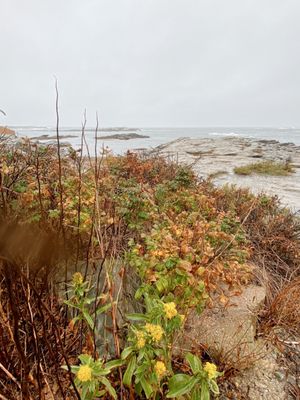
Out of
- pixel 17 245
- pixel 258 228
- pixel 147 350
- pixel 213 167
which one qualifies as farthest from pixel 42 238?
pixel 213 167

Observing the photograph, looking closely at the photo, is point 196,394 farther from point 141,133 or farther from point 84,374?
point 141,133

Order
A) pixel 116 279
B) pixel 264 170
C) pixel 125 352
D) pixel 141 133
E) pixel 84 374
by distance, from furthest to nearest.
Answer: pixel 141 133 → pixel 264 170 → pixel 116 279 → pixel 125 352 → pixel 84 374

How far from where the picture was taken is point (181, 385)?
1239 millimetres

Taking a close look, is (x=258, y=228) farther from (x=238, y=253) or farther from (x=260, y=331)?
(x=260, y=331)

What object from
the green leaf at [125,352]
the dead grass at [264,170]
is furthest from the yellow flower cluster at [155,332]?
the dead grass at [264,170]

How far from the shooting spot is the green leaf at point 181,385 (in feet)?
3.92

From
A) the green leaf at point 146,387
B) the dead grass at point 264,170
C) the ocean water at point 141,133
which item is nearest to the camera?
the green leaf at point 146,387

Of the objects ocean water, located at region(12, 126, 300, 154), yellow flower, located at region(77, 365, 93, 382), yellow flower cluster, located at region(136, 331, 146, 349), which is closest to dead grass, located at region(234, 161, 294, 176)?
ocean water, located at region(12, 126, 300, 154)

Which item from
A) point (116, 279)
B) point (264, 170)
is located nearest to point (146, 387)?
point (116, 279)

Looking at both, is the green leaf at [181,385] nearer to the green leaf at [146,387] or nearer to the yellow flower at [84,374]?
the green leaf at [146,387]

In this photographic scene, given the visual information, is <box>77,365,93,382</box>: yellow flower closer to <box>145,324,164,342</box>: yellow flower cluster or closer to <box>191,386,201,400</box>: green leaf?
<box>145,324,164,342</box>: yellow flower cluster

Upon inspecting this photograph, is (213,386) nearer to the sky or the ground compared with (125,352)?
nearer to the ground

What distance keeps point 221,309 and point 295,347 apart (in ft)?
2.08

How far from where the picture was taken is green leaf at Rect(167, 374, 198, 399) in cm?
120
